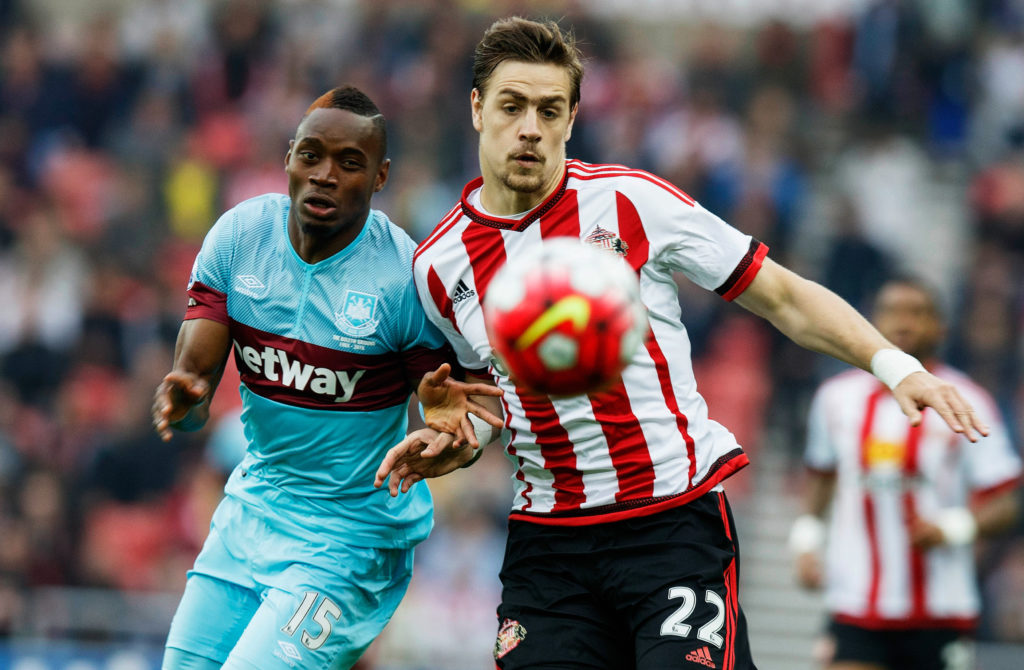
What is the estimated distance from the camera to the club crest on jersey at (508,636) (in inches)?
183

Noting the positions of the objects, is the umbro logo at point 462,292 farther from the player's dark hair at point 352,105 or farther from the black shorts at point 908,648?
the black shorts at point 908,648

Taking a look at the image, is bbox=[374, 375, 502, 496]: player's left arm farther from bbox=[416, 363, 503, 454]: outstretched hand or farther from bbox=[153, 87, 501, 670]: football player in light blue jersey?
bbox=[153, 87, 501, 670]: football player in light blue jersey

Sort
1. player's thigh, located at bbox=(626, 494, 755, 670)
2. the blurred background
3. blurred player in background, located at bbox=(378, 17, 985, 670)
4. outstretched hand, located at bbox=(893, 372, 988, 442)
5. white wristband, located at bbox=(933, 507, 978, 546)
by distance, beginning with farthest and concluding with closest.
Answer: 1. the blurred background
2. white wristband, located at bbox=(933, 507, 978, 546)
3. blurred player in background, located at bbox=(378, 17, 985, 670)
4. player's thigh, located at bbox=(626, 494, 755, 670)
5. outstretched hand, located at bbox=(893, 372, 988, 442)

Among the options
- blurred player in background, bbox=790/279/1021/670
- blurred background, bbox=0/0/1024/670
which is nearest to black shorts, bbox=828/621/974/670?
blurred player in background, bbox=790/279/1021/670

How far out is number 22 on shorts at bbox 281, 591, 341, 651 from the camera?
4.81m

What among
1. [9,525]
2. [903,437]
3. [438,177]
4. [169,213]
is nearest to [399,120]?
[438,177]

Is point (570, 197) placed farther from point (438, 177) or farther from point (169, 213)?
point (169, 213)

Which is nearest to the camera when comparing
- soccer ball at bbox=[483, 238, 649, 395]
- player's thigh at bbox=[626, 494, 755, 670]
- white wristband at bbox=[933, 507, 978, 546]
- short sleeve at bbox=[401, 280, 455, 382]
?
soccer ball at bbox=[483, 238, 649, 395]

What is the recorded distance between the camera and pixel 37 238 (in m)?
12.5

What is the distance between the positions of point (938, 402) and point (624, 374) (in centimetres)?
101

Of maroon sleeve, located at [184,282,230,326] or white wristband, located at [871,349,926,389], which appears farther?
maroon sleeve, located at [184,282,230,326]

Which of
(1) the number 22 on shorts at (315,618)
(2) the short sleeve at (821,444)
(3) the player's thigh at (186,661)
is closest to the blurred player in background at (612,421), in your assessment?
(1) the number 22 on shorts at (315,618)

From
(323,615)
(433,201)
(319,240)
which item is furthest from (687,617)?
(433,201)

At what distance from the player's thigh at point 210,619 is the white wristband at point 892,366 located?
233 cm
